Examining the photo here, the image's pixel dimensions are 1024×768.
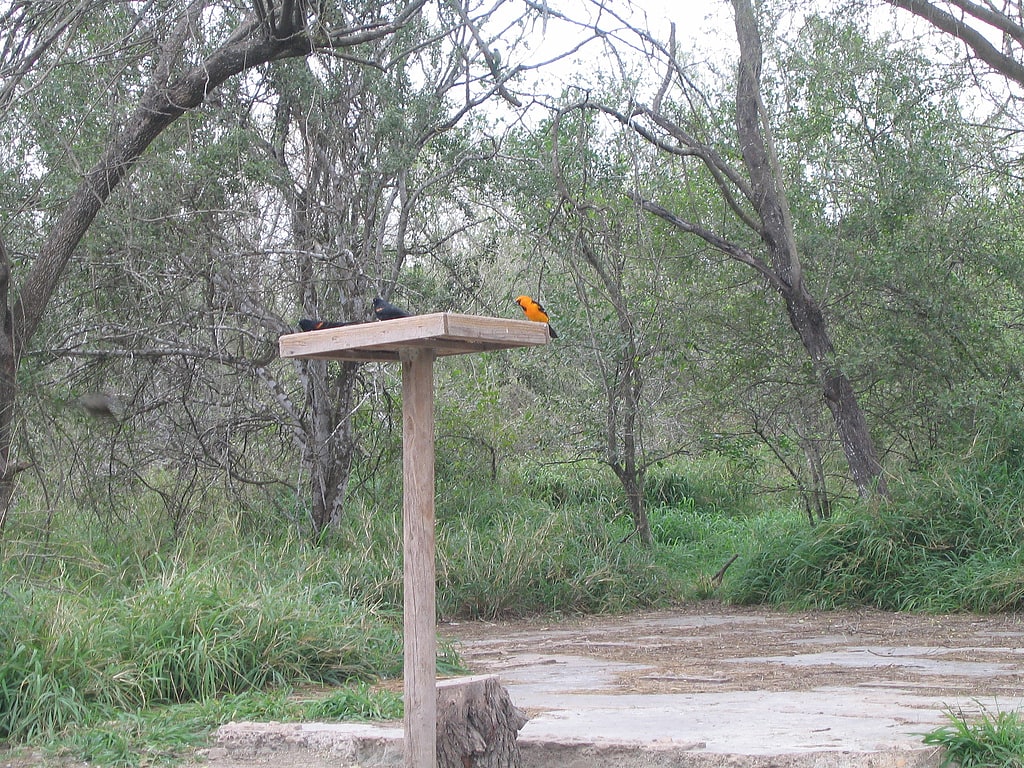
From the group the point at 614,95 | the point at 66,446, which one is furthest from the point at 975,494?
the point at 66,446

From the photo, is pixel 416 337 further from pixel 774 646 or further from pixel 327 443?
pixel 327 443

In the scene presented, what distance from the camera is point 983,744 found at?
3.63 metres

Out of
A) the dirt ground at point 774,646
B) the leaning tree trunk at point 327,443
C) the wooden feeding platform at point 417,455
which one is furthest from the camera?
the leaning tree trunk at point 327,443

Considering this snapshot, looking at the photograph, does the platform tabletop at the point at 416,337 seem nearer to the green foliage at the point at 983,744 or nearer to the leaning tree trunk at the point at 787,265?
the green foliage at the point at 983,744

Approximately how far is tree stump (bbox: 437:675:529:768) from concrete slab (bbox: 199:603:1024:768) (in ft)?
0.31

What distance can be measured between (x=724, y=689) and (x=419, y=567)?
236 cm

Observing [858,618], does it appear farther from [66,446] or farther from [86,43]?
[86,43]

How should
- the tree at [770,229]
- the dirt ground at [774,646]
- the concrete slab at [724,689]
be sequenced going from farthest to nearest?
the tree at [770,229]
the dirt ground at [774,646]
the concrete slab at [724,689]

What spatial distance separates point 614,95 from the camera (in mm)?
9359

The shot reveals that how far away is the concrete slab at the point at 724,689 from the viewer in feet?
12.7

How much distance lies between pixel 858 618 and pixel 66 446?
6.30 metres

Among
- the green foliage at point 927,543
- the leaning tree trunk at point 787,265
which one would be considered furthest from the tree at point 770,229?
the green foliage at point 927,543

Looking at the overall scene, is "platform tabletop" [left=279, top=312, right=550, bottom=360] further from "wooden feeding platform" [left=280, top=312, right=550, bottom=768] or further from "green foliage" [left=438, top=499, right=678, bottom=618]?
"green foliage" [left=438, top=499, right=678, bottom=618]

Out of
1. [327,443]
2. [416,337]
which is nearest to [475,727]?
[416,337]
